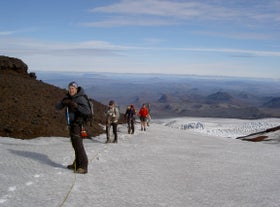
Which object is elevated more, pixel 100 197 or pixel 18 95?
pixel 18 95

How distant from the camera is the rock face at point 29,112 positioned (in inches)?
942

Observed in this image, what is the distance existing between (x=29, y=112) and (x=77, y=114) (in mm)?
14413

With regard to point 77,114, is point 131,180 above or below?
below

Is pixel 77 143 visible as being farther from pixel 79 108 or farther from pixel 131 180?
pixel 131 180

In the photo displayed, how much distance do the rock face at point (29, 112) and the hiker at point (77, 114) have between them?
35.9 ft

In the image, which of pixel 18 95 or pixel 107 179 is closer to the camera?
pixel 107 179

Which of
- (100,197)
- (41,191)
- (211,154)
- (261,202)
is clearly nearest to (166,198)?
(100,197)

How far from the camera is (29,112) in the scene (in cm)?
2644

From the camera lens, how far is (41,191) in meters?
10.8

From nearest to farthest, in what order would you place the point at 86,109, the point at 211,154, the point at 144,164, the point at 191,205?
the point at 191,205, the point at 86,109, the point at 144,164, the point at 211,154

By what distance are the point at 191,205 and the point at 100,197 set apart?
2.56 meters

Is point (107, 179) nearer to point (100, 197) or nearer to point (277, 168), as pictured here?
point (100, 197)

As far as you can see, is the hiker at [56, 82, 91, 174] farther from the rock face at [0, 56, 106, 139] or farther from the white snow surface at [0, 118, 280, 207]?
the rock face at [0, 56, 106, 139]

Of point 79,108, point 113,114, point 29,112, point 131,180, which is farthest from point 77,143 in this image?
point 29,112
